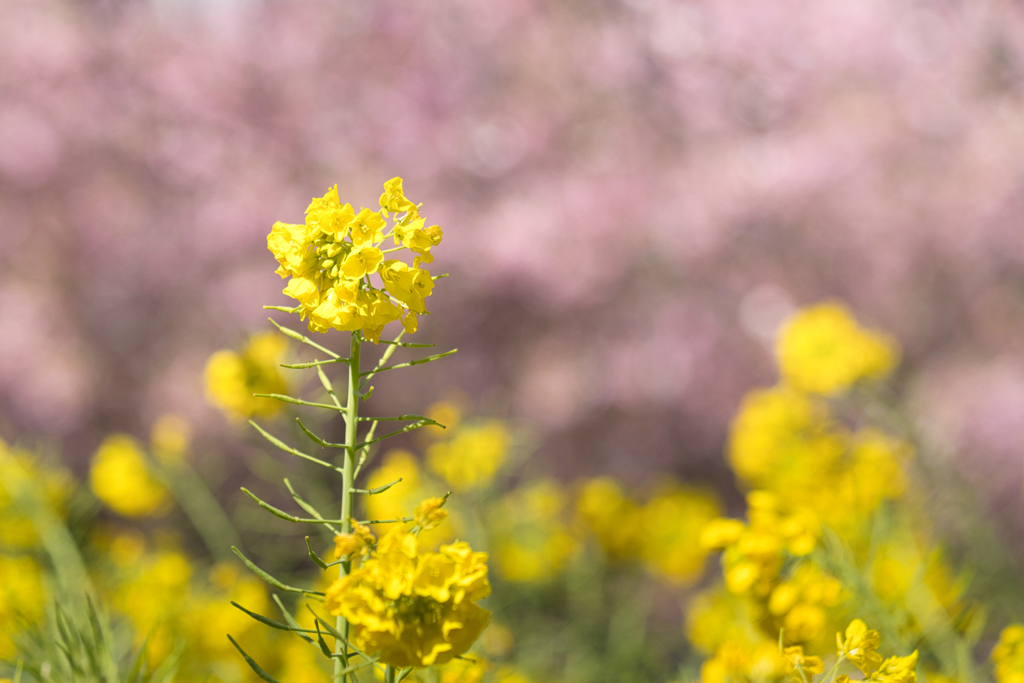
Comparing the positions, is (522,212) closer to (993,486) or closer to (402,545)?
(993,486)

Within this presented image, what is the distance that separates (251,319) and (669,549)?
78.6 inches

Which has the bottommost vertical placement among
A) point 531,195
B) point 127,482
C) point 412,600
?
point 412,600

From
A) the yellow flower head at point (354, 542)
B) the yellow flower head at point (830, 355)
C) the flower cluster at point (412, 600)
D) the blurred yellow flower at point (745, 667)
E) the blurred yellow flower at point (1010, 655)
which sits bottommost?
the blurred yellow flower at point (1010, 655)

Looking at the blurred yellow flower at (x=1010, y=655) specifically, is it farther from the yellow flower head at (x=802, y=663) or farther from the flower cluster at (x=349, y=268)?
the flower cluster at (x=349, y=268)

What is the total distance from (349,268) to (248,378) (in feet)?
2.67

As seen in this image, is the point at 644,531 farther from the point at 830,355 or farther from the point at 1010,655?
the point at 1010,655

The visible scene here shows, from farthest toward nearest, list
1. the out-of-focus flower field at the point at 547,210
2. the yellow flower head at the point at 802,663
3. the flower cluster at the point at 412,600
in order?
the out-of-focus flower field at the point at 547,210 < the yellow flower head at the point at 802,663 < the flower cluster at the point at 412,600

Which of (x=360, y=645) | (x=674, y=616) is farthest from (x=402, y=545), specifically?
(x=674, y=616)

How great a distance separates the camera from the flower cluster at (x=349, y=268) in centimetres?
51

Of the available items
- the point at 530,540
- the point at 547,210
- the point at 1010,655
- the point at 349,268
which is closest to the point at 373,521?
the point at 349,268

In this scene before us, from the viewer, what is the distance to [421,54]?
301 cm

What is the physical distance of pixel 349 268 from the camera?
51 centimetres

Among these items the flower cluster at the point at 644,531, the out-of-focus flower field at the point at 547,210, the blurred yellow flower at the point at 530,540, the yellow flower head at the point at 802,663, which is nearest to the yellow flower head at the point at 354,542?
the yellow flower head at the point at 802,663

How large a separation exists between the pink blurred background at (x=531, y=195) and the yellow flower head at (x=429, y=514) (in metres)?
Answer: 2.41
